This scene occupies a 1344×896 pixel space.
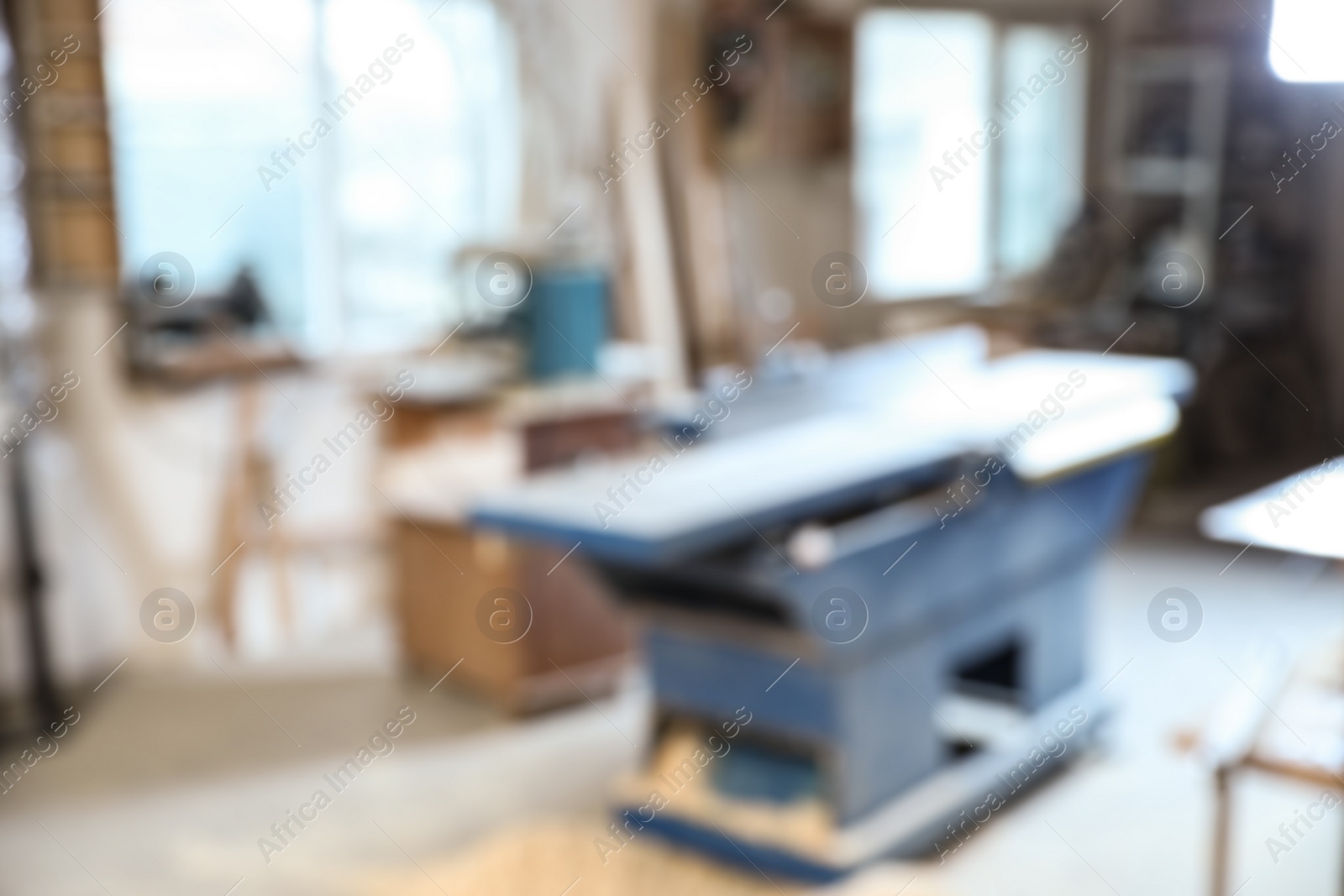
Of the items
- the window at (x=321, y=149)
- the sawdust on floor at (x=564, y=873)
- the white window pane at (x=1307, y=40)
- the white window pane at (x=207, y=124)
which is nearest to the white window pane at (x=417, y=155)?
the window at (x=321, y=149)

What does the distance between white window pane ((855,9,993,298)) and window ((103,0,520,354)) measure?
1.90 metres

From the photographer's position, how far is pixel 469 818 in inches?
126

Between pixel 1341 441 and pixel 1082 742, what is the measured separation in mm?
2842

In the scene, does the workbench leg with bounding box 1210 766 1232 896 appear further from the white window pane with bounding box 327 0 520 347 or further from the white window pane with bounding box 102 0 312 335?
the white window pane with bounding box 102 0 312 335

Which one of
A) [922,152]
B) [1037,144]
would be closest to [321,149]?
[922,152]

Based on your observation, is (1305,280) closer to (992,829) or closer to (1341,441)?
(1341,441)

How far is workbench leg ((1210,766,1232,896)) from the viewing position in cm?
236

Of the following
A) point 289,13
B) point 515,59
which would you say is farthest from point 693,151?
point 289,13

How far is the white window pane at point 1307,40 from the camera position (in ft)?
15.8

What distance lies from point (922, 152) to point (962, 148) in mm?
199

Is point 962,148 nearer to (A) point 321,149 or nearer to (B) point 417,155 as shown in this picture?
(B) point 417,155

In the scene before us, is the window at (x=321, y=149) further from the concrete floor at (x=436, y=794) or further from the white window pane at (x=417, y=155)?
the concrete floor at (x=436, y=794)

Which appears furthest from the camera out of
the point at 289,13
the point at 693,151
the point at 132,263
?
the point at 693,151

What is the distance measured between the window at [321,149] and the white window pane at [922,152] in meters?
1.90
